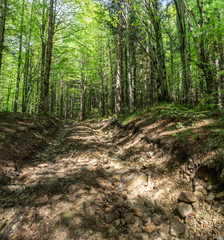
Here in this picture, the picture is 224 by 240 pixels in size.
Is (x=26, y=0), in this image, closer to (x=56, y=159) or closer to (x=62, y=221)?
(x=56, y=159)

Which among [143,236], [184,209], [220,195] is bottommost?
[143,236]

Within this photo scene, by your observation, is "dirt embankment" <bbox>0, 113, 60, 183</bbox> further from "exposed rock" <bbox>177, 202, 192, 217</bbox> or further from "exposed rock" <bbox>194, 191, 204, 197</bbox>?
"exposed rock" <bbox>194, 191, 204, 197</bbox>

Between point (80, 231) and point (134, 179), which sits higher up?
point (134, 179)

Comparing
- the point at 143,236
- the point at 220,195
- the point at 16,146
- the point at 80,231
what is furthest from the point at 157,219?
the point at 16,146

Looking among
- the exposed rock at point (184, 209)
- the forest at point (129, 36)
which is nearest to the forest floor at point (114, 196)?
the exposed rock at point (184, 209)

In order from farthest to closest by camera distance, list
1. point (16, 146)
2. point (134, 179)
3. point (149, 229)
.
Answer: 1. point (16, 146)
2. point (134, 179)
3. point (149, 229)

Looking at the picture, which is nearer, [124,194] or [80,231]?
[80,231]

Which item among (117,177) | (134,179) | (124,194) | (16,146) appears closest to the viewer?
(124,194)

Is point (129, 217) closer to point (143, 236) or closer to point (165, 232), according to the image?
point (143, 236)

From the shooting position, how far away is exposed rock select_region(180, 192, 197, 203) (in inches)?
89.8

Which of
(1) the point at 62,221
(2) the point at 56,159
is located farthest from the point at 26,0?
(1) the point at 62,221

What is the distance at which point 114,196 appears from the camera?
9.52 feet

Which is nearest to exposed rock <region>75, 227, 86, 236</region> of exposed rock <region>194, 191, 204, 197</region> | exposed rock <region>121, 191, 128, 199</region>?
exposed rock <region>121, 191, 128, 199</region>

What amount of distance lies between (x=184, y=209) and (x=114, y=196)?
4.27 ft
